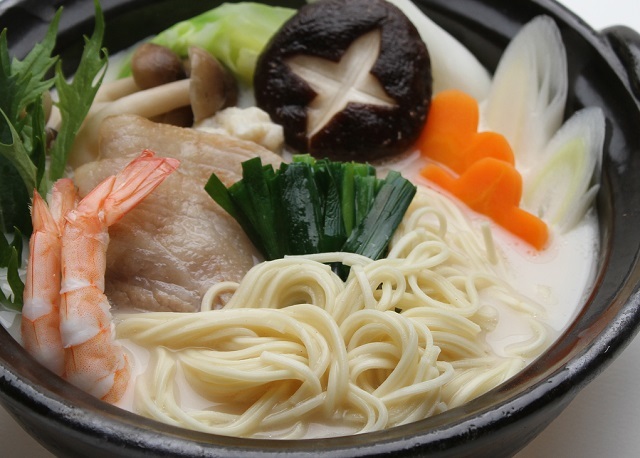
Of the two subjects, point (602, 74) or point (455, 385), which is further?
point (602, 74)

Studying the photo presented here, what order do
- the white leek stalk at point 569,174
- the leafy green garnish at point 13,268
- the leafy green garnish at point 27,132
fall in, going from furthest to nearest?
the white leek stalk at point 569,174 → the leafy green garnish at point 27,132 → the leafy green garnish at point 13,268

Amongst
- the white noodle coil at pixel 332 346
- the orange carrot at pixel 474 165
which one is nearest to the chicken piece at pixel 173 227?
the white noodle coil at pixel 332 346

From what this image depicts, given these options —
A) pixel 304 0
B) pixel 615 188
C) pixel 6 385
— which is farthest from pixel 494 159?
pixel 6 385

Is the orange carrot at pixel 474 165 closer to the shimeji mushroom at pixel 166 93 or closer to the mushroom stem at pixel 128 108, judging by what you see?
the shimeji mushroom at pixel 166 93

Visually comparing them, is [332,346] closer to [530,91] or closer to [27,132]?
[27,132]

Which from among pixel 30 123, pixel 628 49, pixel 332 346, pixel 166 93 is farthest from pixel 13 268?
pixel 628 49

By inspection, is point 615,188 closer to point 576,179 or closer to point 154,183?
point 576,179
